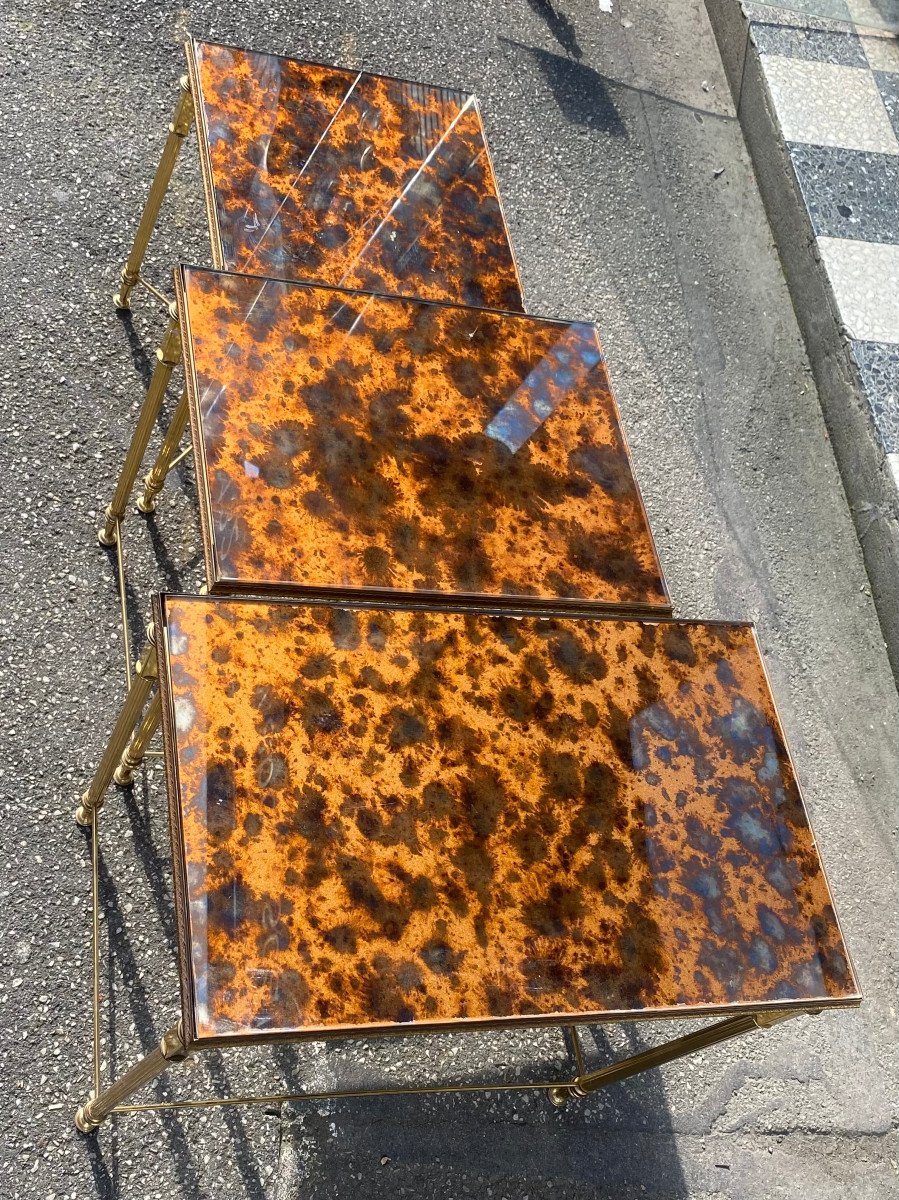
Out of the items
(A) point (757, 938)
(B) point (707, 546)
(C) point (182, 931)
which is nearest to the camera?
(C) point (182, 931)

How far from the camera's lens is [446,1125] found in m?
2.08

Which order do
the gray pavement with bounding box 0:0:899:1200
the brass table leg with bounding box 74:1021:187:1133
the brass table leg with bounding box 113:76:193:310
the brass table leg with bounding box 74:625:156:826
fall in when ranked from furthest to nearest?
1. the brass table leg with bounding box 113:76:193:310
2. the gray pavement with bounding box 0:0:899:1200
3. the brass table leg with bounding box 74:625:156:826
4. the brass table leg with bounding box 74:1021:187:1133

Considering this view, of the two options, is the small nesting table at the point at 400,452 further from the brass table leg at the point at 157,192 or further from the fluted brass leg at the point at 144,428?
the brass table leg at the point at 157,192

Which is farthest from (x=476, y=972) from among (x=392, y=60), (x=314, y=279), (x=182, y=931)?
(x=392, y=60)

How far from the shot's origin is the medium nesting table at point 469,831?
54.7 inches

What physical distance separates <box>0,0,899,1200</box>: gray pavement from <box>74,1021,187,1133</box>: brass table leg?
45mm

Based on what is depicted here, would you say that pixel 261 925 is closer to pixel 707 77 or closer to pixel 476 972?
pixel 476 972

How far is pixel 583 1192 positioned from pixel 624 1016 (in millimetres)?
784

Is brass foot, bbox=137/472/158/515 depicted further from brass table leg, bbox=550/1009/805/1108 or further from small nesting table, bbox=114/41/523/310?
brass table leg, bbox=550/1009/805/1108

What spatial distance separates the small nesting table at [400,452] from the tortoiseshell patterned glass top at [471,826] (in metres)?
0.10

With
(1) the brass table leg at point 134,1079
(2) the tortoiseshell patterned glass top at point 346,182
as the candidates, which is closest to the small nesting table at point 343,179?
(2) the tortoiseshell patterned glass top at point 346,182

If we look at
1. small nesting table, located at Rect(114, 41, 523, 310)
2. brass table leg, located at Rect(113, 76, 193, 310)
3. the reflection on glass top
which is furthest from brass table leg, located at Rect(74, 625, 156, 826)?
the reflection on glass top

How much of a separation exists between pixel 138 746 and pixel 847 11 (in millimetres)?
3567

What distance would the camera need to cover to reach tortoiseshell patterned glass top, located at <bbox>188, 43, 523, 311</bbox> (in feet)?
→ 7.02
